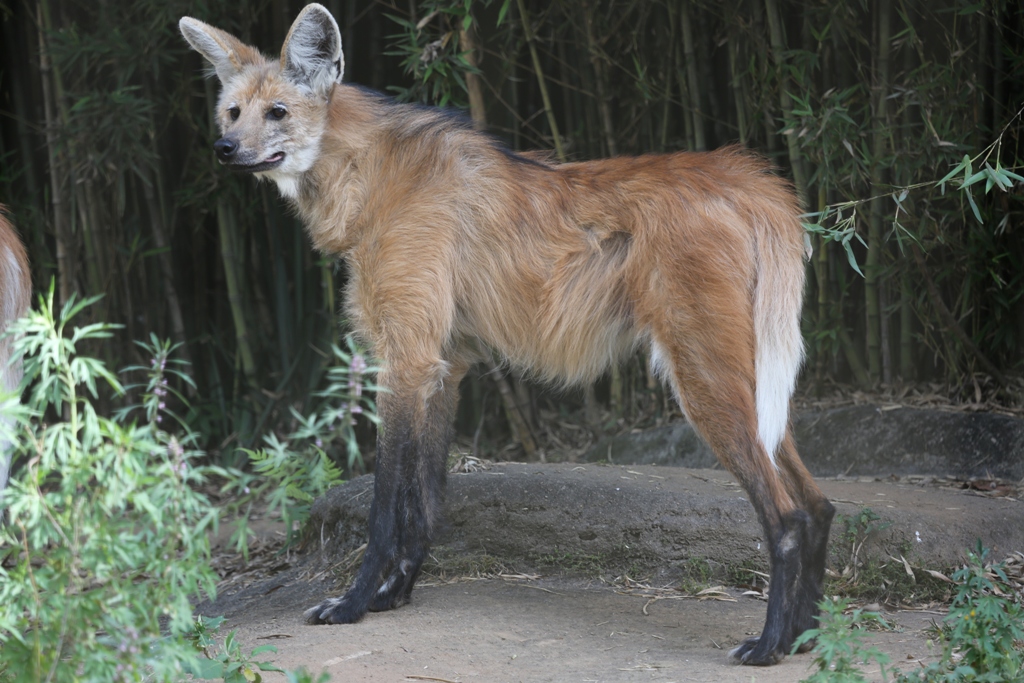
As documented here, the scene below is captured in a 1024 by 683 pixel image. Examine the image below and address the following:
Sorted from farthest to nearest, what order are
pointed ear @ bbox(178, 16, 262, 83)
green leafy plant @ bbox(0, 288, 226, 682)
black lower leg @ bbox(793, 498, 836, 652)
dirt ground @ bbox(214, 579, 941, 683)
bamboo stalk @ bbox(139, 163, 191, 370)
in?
bamboo stalk @ bbox(139, 163, 191, 370) → pointed ear @ bbox(178, 16, 262, 83) → black lower leg @ bbox(793, 498, 836, 652) → dirt ground @ bbox(214, 579, 941, 683) → green leafy plant @ bbox(0, 288, 226, 682)

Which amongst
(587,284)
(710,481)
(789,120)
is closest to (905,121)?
(789,120)

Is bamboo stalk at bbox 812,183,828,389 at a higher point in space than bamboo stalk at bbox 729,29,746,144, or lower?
lower

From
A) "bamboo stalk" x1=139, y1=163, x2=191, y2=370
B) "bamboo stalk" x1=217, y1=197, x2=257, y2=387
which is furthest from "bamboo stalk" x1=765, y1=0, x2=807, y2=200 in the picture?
"bamboo stalk" x1=139, y1=163, x2=191, y2=370

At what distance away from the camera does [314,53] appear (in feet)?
9.50

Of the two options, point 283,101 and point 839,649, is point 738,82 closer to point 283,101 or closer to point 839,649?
point 283,101

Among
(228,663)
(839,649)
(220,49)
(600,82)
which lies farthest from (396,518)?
(600,82)

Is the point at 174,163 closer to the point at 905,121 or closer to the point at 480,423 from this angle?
the point at 480,423

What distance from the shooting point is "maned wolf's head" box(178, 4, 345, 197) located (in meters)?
2.84

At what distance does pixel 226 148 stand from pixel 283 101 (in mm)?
220

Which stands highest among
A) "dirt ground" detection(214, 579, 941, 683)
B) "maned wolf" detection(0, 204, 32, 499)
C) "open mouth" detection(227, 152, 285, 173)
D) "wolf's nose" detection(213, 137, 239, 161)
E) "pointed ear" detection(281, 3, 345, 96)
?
"pointed ear" detection(281, 3, 345, 96)

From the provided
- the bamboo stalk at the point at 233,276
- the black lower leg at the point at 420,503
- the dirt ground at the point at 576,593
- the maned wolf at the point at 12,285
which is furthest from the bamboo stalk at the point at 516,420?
the maned wolf at the point at 12,285

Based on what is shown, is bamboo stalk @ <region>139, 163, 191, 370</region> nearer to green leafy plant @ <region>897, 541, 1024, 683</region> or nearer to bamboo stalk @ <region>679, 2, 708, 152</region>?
bamboo stalk @ <region>679, 2, 708, 152</region>

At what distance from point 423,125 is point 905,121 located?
6.70 ft

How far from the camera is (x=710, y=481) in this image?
3.32m
